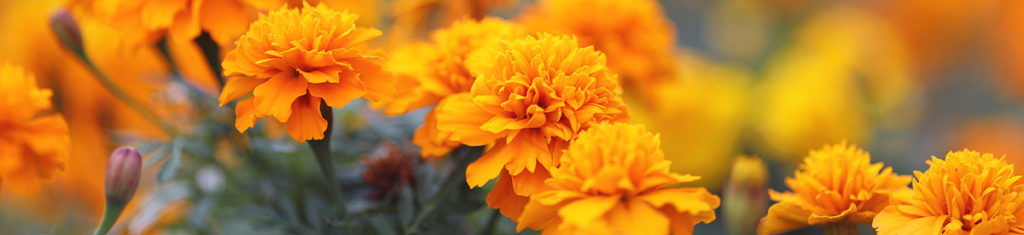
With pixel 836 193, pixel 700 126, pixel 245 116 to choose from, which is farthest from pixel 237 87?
pixel 700 126

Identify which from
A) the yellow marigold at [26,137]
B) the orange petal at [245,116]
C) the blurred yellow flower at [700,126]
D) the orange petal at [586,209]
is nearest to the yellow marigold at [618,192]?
the orange petal at [586,209]

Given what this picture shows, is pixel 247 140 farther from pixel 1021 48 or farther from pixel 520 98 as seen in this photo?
pixel 1021 48

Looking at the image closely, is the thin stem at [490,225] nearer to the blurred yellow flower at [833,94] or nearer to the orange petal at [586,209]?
the orange petal at [586,209]

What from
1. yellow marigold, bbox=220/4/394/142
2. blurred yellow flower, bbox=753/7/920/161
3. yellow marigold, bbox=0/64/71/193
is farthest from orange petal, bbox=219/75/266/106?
blurred yellow flower, bbox=753/7/920/161

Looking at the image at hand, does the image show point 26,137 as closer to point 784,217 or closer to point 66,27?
point 66,27

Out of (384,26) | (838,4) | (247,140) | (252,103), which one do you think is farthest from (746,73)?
(252,103)
